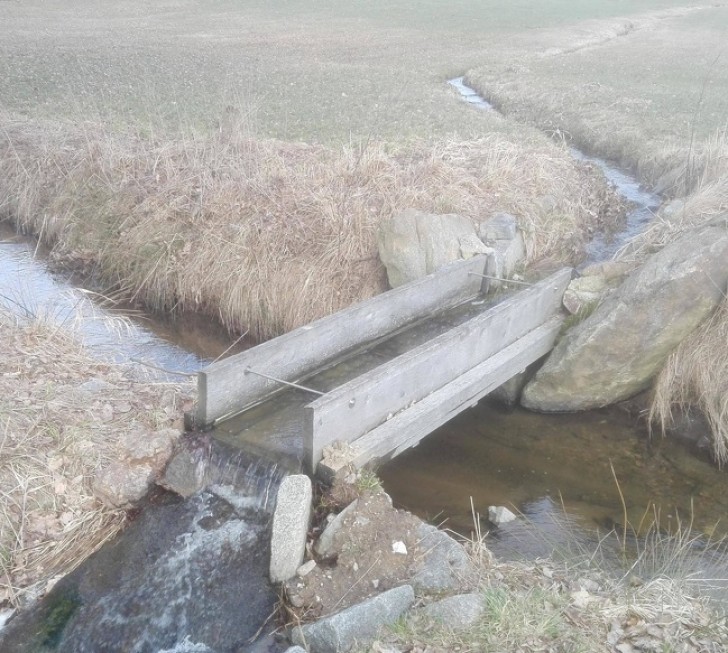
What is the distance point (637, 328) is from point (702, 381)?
76 centimetres

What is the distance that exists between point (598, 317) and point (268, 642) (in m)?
4.63

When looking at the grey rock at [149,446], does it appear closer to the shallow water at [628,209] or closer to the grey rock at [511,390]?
the grey rock at [511,390]

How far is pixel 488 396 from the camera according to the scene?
26.2 feet

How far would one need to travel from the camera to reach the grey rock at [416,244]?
880cm

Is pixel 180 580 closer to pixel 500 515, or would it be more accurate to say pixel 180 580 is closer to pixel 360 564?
pixel 360 564

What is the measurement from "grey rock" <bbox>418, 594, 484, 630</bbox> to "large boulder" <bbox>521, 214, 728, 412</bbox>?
3.75 m

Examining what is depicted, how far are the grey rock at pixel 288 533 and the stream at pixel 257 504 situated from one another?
0.22 m

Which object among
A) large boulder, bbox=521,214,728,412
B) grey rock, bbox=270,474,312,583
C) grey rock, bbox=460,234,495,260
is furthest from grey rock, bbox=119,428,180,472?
grey rock, bbox=460,234,495,260

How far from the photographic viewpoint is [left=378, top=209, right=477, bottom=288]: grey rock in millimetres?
8797

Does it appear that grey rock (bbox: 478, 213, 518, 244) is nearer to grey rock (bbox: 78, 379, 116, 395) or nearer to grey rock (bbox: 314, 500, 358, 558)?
Answer: grey rock (bbox: 78, 379, 116, 395)

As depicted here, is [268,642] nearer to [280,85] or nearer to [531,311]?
[531,311]

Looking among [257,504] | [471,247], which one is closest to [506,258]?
[471,247]

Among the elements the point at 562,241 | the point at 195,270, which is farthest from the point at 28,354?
the point at 562,241

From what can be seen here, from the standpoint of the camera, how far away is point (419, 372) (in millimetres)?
6078
